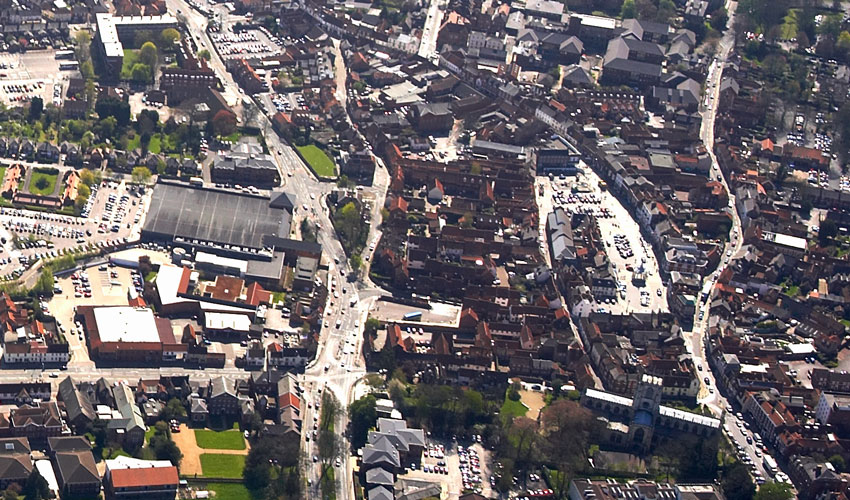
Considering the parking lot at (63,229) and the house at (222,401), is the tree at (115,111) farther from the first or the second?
the house at (222,401)

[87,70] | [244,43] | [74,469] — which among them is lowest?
[74,469]

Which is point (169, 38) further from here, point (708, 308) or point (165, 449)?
point (165, 449)

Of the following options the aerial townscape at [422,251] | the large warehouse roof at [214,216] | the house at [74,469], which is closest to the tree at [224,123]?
the aerial townscape at [422,251]

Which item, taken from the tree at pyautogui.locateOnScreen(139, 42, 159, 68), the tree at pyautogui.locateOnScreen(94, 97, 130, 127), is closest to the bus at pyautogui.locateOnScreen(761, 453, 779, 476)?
the tree at pyautogui.locateOnScreen(94, 97, 130, 127)

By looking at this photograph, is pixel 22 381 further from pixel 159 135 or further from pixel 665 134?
pixel 665 134

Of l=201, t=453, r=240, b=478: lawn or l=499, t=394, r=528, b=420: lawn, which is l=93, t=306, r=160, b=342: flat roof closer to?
l=201, t=453, r=240, b=478: lawn

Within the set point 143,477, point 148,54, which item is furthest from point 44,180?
point 143,477
